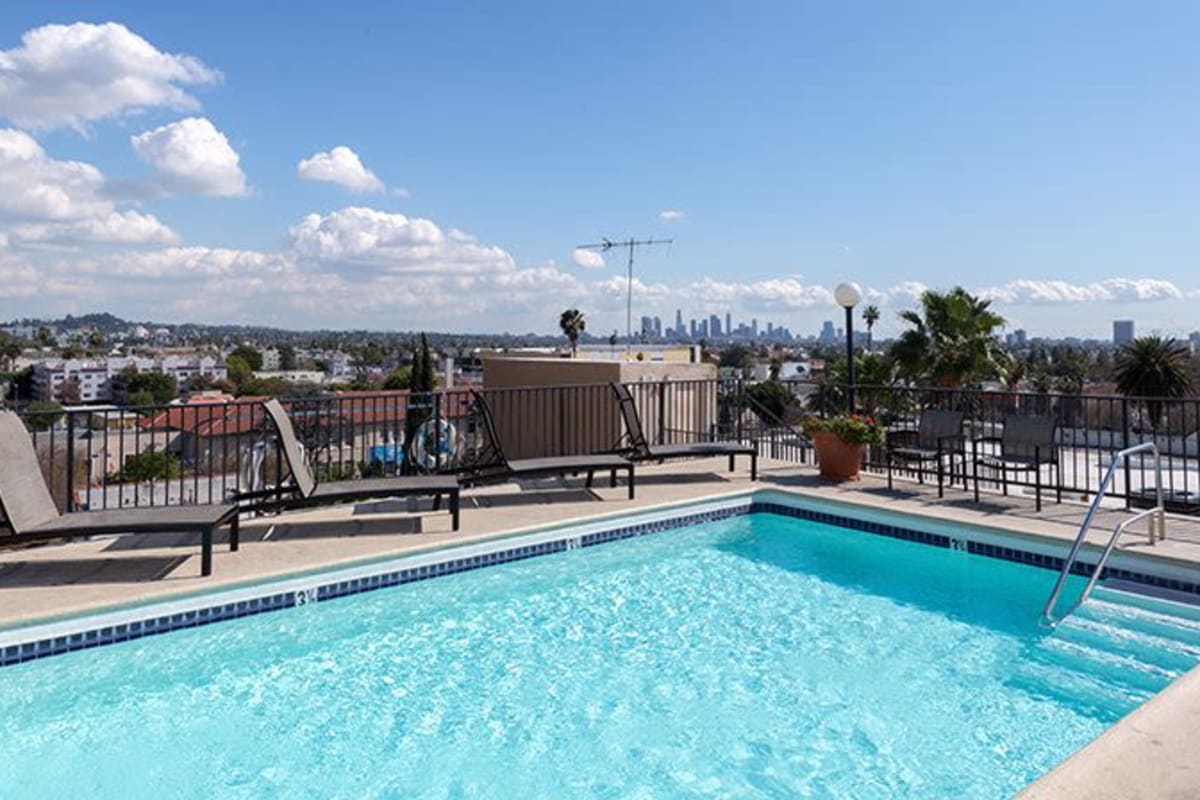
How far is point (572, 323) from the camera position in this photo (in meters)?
36.8

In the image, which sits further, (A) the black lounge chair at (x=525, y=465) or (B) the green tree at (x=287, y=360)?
(B) the green tree at (x=287, y=360)

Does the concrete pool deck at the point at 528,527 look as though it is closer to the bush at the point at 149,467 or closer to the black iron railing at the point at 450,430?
the black iron railing at the point at 450,430

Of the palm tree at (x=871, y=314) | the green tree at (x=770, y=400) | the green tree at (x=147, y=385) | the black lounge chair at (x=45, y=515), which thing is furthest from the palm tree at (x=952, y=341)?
the green tree at (x=147, y=385)

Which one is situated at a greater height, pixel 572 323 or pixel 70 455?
pixel 572 323

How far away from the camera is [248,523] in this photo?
19.2 feet

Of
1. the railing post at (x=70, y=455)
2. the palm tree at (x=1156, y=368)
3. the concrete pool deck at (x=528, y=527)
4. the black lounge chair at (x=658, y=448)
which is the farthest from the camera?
the palm tree at (x=1156, y=368)

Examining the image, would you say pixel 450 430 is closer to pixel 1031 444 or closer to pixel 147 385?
pixel 1031 444

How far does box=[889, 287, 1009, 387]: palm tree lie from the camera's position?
704 inches

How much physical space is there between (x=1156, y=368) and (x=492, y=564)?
2557 cm

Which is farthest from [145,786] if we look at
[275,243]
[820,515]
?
[275,243]

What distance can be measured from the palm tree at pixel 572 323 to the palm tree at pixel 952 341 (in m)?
19.9

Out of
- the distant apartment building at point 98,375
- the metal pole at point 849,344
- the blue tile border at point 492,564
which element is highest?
the distant apartment building at point 98,375

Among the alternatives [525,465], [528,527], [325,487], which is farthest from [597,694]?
[525,465]

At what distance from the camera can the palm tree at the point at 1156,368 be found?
2327cm
